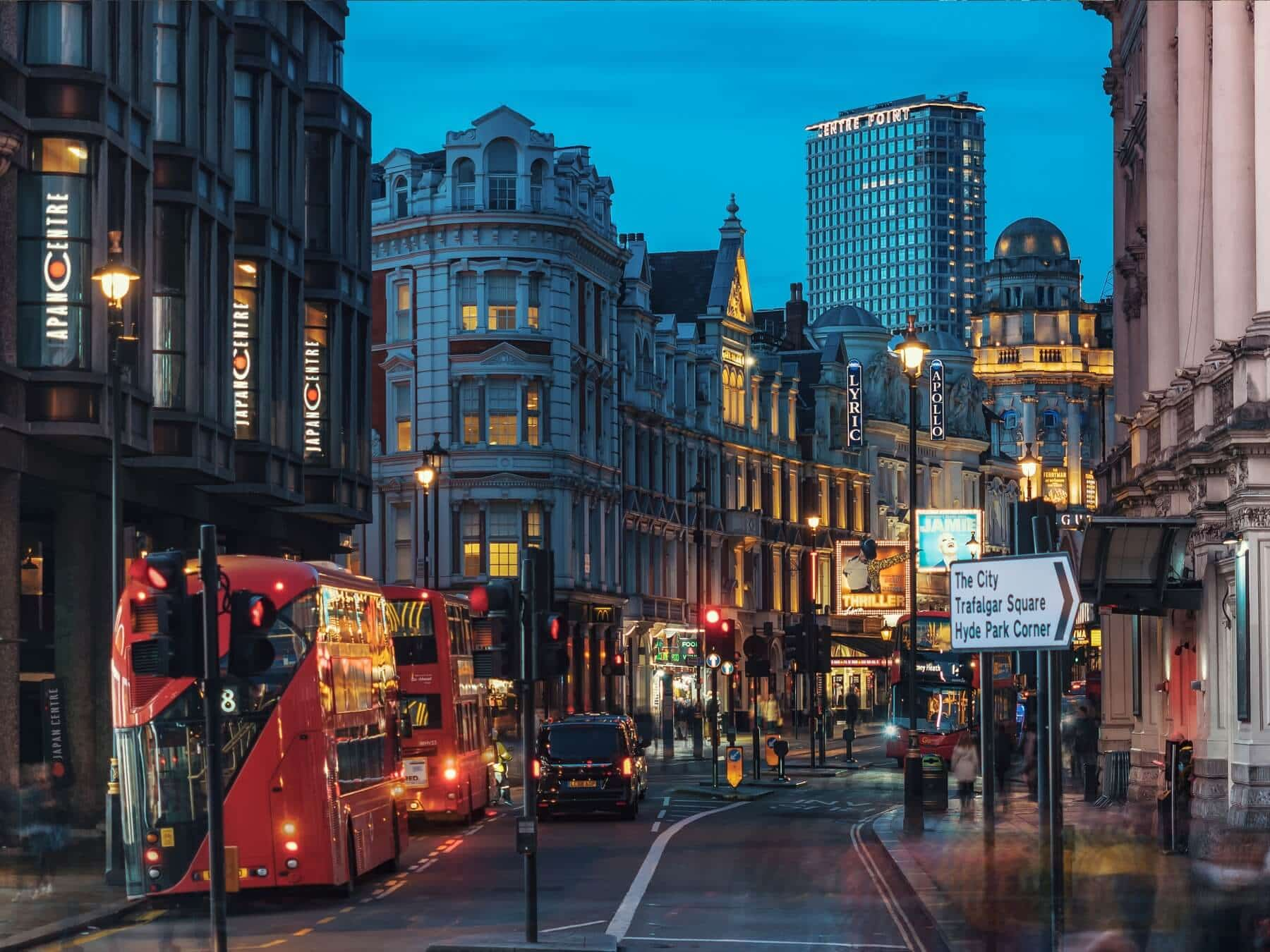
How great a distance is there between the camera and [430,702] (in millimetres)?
39781

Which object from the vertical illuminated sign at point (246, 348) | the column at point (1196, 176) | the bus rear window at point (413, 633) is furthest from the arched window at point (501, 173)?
the column at point (1196, 176)

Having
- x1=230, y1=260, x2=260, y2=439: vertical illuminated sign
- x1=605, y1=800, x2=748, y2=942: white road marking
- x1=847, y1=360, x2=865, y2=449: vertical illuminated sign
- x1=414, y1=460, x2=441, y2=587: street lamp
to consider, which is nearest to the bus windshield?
x1=414, y1=460, x2=441, y2=587: street lamp

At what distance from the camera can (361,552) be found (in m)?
79.9

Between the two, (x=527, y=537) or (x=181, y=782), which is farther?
(x=527, y=537)

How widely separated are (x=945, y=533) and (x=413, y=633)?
37025 mm

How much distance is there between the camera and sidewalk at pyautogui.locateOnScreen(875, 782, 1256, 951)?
850 inches

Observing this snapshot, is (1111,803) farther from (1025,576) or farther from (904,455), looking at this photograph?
(904,455)

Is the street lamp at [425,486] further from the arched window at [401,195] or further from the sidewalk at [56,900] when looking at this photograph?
the sidewalk at [56,900]

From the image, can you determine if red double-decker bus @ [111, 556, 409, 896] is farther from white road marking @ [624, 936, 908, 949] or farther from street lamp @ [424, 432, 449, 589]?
street lamp @ [424, 432, 449, 589]

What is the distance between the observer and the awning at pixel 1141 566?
3681 centimetres

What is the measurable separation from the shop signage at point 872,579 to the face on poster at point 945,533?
15162mm

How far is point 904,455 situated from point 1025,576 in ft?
354

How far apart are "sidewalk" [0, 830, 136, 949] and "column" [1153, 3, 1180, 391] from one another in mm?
22311

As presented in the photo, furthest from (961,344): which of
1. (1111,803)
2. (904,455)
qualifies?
(1111,803)
